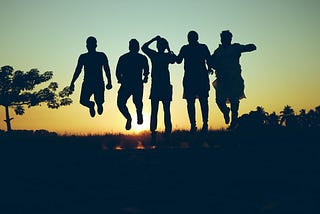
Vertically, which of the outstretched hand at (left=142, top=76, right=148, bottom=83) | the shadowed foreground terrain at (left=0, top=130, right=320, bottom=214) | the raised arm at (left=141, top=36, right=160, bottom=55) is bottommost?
the shadowed foreground terrain at (left=0, top=130, right=320, bottom=214)

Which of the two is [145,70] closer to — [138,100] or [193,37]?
[138,100]

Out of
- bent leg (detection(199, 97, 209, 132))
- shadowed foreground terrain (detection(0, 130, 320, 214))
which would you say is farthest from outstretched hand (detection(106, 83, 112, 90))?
shadowed foreground terrain (detection(0, 130, 320, 214))

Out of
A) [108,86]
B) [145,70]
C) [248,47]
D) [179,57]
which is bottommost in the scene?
[108,86]

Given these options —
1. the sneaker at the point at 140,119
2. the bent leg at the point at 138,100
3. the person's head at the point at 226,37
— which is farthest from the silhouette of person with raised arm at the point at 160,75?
the person's head at the point at 226,37

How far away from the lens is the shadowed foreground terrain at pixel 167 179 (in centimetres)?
789

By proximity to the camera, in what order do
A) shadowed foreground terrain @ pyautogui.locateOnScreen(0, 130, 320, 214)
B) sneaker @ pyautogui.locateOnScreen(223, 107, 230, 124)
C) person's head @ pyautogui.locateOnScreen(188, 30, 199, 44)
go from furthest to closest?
sneaker @ pyautogui.locateOnScreen(223, 107, 230, 124)
person's head @ pyautogui.locateOnScreen(188, 30, 199, 44)
shadowed foreground terrain @ pyautogui.locateOnScreen(0, 130, 320, 214)

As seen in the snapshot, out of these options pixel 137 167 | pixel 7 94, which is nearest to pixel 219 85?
pixel 137 167

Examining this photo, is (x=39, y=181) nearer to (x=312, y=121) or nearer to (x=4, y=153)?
(x=4, y=153)

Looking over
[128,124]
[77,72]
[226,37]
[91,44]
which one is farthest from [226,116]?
[77,72]

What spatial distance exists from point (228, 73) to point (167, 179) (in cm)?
662

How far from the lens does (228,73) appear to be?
15.6m

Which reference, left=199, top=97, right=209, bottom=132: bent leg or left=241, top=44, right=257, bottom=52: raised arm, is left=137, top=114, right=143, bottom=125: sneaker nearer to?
left=199, top=97, right=209, bottom=132: bent leg

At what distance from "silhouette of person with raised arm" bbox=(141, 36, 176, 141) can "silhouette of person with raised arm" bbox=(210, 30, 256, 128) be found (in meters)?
1.31

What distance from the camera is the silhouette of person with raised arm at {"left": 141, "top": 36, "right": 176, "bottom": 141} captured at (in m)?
14.7
